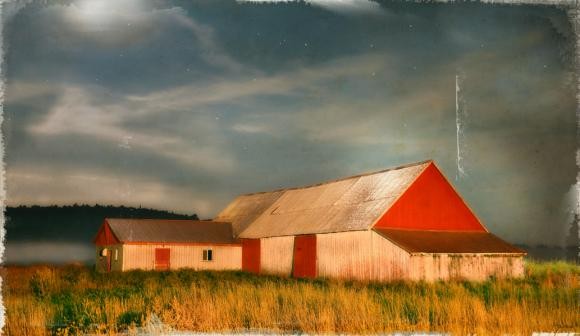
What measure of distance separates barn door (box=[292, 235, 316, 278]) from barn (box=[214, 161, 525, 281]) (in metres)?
0.06

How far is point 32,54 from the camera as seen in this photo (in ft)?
75.3

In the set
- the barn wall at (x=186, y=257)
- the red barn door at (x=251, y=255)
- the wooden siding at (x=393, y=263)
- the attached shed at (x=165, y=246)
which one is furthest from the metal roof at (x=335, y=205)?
the attached shed at (x=165, y=246)

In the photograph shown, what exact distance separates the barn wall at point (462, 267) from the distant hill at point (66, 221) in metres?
25.8

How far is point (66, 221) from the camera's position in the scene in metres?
66.6

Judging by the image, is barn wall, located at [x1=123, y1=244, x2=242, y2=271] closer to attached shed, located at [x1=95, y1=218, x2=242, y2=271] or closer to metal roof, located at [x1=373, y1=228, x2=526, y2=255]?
attached shed, located at [x1=95, y1=218, x2=242, y2=271]

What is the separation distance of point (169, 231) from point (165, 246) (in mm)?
1711

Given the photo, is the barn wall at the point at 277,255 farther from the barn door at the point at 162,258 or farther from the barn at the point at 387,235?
the barn door at the point at 162,258

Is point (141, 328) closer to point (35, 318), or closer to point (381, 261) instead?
point (35, 318)

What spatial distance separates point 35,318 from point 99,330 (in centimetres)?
226

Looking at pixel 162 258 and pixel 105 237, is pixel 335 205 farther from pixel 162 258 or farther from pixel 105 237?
pixel 105 237

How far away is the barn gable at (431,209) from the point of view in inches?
1252

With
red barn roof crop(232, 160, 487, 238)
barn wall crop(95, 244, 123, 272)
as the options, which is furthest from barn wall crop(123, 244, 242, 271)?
red barn roof crop(232, 160, 487, 238)

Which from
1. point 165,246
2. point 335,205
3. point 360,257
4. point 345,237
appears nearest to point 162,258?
point 165,246

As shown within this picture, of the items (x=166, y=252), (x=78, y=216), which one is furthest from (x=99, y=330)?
(x=78, y=216)
